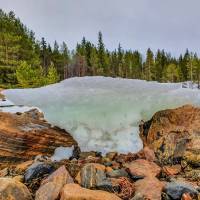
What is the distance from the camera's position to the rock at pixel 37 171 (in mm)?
5859

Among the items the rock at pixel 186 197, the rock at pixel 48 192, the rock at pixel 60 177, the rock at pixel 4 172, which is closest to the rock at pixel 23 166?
the rock at pixel 4 172

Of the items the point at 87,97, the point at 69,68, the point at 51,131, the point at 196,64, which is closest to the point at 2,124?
the point at 51,131

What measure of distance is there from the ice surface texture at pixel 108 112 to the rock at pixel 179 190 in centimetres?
234

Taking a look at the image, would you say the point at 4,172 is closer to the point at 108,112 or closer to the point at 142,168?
the point at 142,168

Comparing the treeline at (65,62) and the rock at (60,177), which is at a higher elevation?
the treeline at (65,62)

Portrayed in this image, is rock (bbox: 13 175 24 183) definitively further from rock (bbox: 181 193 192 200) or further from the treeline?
the treeline

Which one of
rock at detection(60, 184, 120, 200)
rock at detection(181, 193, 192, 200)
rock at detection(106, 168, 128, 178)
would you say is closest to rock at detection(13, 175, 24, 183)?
rock at detection(60, 184, 120, 200)

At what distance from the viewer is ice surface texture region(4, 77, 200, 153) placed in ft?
25.7

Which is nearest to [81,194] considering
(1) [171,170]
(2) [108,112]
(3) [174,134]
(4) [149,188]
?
(4) [149,188]

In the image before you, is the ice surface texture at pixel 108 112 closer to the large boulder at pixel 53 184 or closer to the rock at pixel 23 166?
the rock at pixel 23 166

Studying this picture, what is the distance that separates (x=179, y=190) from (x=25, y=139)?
362 cm

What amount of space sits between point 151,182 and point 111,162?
A: 1364 mm

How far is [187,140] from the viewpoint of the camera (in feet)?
23.1

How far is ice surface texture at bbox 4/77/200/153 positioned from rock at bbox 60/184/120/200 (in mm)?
2685
